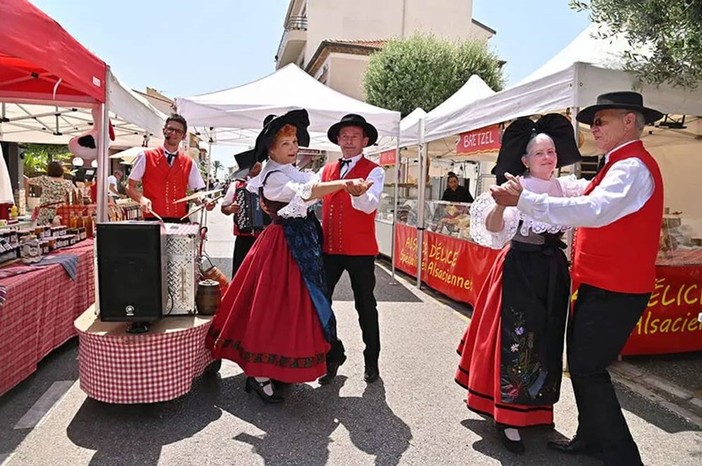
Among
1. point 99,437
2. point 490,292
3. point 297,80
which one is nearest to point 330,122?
point 297,80

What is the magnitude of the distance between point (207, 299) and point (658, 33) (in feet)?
11.0

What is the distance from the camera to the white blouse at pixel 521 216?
2.57m

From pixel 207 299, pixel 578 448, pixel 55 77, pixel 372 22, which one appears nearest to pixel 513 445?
pixel 578 448

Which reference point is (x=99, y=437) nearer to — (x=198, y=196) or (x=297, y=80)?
(x=198, y=196)

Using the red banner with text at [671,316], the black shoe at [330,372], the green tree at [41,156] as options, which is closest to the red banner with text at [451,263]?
the red banner with text at [671,316]

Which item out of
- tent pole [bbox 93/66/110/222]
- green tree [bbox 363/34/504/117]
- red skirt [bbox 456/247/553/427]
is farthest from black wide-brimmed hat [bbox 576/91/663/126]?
green tree [bbox 363/34/504/117]

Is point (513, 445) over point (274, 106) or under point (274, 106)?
under

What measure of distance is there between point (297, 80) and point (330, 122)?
1.32 metres

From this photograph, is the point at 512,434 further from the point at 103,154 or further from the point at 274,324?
the point at 103,154

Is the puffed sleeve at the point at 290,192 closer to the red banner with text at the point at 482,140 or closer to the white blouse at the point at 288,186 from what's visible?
the white blouse at the point at 288,186

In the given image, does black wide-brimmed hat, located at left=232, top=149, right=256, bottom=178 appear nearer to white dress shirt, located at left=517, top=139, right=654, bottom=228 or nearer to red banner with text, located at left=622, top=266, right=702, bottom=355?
white dress shirt, located at left=517, top=139, right=654, bottom=228

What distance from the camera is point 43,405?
3.06m

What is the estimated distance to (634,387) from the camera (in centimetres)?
364

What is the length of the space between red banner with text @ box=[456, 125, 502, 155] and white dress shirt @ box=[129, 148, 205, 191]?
3.12 metres
